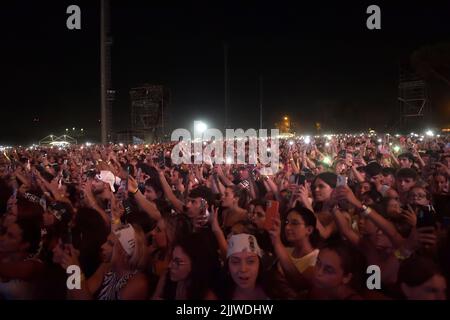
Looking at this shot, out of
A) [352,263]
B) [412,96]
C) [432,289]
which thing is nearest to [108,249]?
[352,263]

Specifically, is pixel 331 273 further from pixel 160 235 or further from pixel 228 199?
pixel 228 199

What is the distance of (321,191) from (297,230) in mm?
1843

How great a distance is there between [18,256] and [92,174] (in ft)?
13.9

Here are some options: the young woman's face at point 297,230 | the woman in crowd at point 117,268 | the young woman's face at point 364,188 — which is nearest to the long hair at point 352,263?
the young woman's face at point 297,230

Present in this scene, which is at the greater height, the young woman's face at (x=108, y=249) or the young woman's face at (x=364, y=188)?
the young woman's face at (x=364, y=188)

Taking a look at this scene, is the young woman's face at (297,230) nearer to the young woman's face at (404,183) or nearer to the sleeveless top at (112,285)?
the sleeveless top at (112,285)

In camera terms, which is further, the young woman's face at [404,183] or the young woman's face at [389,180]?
the young woman's face at [389,180]

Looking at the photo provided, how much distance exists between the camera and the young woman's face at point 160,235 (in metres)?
4.77

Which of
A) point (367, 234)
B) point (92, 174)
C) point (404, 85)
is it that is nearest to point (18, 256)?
point (367, 234)

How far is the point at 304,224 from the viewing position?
4.59m

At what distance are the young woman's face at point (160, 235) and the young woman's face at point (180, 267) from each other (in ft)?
2.98
